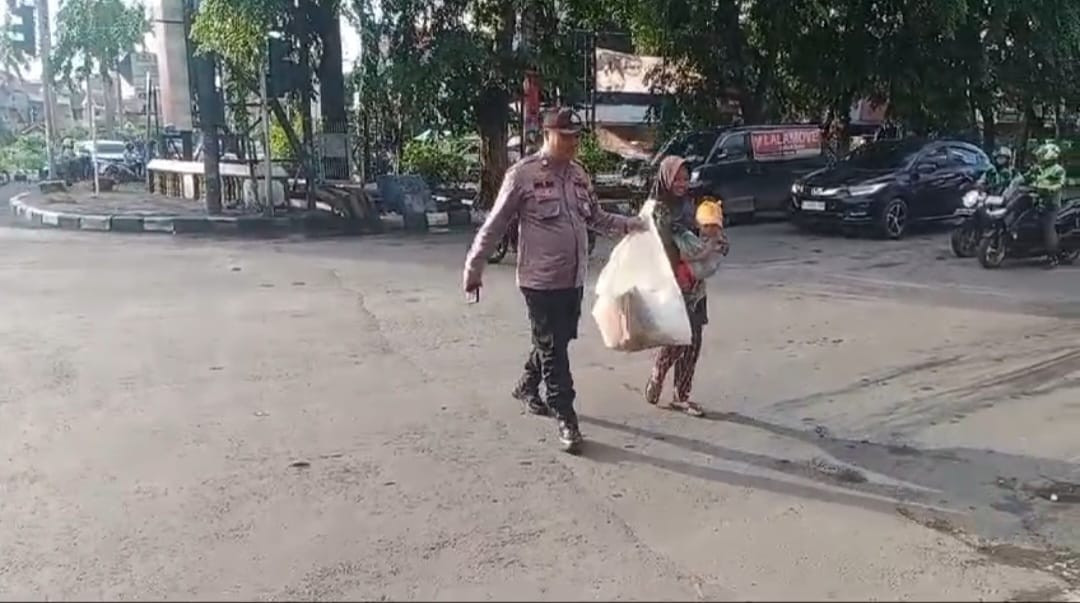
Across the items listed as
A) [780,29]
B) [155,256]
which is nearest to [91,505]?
[155,256]

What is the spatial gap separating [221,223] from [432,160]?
5578mm

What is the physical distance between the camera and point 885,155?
50.1 ft

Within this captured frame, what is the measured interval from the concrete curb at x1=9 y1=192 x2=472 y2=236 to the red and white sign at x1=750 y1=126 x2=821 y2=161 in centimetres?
493

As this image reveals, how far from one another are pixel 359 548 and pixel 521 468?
1111 mm

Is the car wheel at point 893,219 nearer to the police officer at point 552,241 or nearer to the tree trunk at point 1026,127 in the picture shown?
the tree trunk at point 1026,127

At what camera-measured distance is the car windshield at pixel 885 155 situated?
589 inches

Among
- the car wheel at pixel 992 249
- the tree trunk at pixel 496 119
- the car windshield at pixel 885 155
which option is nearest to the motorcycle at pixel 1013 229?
the car wheel at pixel 992 249

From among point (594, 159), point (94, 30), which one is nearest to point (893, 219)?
point (594, 159)

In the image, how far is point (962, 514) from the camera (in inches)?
175

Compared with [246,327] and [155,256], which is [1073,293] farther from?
[155,256]

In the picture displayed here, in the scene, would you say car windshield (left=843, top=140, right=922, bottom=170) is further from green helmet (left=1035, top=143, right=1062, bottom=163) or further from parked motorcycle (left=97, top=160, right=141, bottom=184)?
parked motorcycle (left=97, top=160, right=141, bottom=184)

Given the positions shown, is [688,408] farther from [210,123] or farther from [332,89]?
[332,89]

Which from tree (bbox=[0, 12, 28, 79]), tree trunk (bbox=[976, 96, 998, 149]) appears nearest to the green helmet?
tree trunk (bbox=[976, 96, 998, 149])

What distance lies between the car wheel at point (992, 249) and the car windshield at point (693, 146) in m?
5.83
